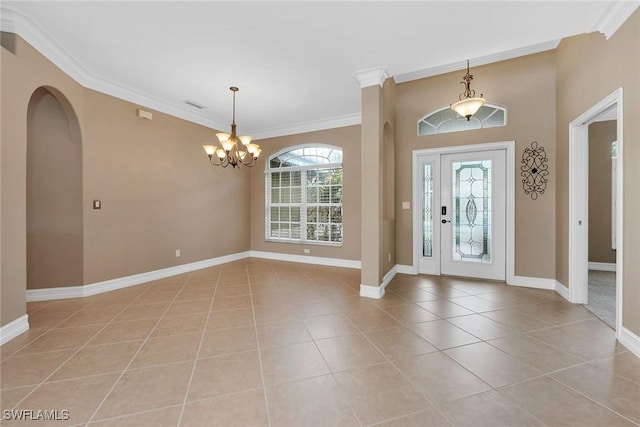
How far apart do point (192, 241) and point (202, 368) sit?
11.3 ft

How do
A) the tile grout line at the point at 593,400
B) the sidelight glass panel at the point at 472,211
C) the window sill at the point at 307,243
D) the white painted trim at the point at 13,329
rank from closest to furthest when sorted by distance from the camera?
the tile grout line at the point at 593,400
the white painted trim at the point at 13,329
the sidelight glass panel at the point at 472,211
the window sill at the point at 307,243

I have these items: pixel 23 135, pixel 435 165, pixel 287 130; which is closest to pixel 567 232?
pixel 435 165

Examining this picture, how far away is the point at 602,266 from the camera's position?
479cm

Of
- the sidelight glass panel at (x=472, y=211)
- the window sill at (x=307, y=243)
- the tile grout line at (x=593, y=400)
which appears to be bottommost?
the tile grout line at (x=593, y=400)

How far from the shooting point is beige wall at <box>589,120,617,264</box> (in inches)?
188

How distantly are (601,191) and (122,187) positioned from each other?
26.6 ft

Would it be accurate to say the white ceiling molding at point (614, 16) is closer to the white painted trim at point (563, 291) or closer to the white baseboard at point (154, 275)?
the white painted trim at point (563, 291)

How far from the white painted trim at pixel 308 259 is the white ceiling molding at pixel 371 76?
314 centimetres

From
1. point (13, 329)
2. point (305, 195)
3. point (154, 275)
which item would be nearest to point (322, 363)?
point (13, 329)

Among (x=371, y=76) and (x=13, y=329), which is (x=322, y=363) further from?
(x=371, y=76)

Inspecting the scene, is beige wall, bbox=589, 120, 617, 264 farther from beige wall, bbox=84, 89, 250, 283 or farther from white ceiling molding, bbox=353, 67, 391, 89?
beige wall, bbox=84, 89, 250, 283

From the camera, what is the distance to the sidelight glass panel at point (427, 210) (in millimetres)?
4574

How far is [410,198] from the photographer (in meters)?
4.59

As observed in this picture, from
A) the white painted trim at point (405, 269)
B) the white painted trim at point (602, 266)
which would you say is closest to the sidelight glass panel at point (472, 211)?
the white painted trim at point (405, 269)
